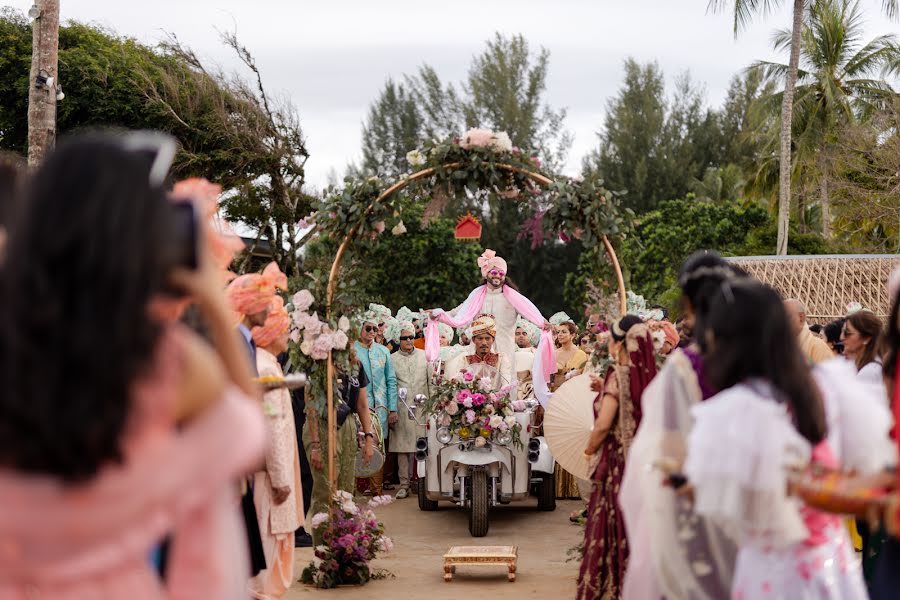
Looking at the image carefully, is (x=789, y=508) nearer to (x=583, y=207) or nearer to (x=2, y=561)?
(x=2, y=561)

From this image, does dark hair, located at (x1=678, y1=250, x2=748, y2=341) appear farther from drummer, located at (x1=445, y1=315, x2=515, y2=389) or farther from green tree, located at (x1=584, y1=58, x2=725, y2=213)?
green tree, located at (x1=584, y1=58, x2=725, y2=213)

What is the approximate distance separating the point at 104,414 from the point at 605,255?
302 inches

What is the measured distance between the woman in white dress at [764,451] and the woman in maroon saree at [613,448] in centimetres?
290

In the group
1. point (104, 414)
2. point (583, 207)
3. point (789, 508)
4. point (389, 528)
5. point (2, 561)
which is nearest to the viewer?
point (104, 414)

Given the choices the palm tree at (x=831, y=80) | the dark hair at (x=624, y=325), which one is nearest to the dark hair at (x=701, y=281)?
the dark hair at (x=624, y=325)

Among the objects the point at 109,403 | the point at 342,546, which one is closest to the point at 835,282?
the point at 342,546

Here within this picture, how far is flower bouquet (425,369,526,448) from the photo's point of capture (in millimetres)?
11219

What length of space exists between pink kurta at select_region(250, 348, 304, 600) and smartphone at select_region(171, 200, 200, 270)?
4.01 m

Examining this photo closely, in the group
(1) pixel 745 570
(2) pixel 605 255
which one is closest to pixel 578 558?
(2) pixel 605 255

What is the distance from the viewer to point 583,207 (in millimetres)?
9578

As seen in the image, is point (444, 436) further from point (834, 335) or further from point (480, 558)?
point (834, 335)

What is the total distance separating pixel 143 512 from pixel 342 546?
6.82m

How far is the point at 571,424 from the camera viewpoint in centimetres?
852

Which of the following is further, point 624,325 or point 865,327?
point 865,327
